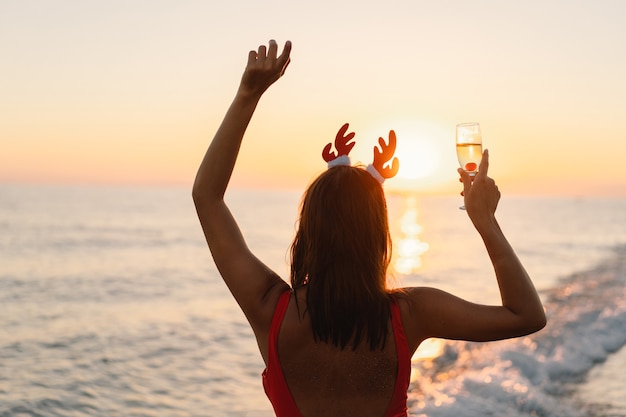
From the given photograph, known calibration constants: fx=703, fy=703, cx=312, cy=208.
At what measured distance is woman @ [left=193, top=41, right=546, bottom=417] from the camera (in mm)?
1972

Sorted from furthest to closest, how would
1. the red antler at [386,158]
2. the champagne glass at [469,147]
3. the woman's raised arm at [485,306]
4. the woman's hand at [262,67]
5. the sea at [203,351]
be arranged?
the sea at [203,351] < the champagne glass at [469,147] < the red antler at [386,158] < the woman's hand at [262,67] < the woman's raised arm at [485,306]

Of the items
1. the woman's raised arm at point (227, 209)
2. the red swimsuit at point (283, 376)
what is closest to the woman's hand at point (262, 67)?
the woman's raised arm at point (227, 209)

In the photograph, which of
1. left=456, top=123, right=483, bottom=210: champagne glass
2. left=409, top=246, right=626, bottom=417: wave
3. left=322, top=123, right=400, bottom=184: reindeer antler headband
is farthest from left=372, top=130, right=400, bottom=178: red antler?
left=409, top=246, right=626, bottom=417: wave

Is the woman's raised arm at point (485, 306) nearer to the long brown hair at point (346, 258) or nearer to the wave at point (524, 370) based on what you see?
the long brown hair at point (346, 258)

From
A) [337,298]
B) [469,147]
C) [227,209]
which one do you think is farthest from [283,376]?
[469,147]

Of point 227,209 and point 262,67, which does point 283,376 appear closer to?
point 227,209

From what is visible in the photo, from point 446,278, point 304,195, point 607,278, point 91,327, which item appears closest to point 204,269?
point 446,278

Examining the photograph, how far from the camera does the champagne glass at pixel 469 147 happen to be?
3098 mm

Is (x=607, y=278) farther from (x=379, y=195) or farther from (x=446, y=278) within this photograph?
(x=379, y=195)

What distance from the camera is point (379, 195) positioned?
81.3 inches

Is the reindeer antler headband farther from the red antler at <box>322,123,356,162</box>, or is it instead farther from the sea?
the sea

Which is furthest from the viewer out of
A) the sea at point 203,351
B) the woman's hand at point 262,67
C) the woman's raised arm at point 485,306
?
the sea at point 203,351

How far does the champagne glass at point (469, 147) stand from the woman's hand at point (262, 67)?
49.3 inches

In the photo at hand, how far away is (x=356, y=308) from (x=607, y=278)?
24.2m
